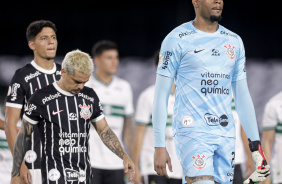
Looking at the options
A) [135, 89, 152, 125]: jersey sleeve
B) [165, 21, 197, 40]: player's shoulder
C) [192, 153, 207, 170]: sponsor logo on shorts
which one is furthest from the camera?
[135, 89, 152, 125]: jersey sleeve

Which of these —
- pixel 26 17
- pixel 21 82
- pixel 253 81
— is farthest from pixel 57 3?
pixel 21 82

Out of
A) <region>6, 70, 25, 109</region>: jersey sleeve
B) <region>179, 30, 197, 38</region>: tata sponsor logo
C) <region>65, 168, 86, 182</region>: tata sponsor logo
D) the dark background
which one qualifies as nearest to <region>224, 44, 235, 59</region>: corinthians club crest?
<region>179, 30, 197, 38</region>: tata sponsor logo

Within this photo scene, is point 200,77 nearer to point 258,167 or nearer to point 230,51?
point 230,51

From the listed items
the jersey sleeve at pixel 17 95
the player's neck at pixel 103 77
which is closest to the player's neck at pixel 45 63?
the jersey sleeve at pixel 17 95

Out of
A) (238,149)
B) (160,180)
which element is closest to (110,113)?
(160,180)

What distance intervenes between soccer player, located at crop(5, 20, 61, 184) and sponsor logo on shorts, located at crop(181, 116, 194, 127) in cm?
170

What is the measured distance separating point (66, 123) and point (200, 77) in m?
1.23

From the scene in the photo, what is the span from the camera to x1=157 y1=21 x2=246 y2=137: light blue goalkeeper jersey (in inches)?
245

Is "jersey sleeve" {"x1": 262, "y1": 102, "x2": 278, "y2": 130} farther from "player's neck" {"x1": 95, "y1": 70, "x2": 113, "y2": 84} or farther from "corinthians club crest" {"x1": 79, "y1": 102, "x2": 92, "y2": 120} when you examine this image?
"corinthians club crest" {"x1": 79, "y1": 102, "x2": 92, "y2": 120}

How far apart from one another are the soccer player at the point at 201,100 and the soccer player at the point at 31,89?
1.57 metres

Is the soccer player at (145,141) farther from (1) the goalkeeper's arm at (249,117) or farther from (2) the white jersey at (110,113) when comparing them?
(1) the goalkeeper's arm at (249,117)

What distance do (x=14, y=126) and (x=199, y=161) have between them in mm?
2049

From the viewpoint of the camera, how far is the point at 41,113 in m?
6.42

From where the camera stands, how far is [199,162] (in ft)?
20.0
